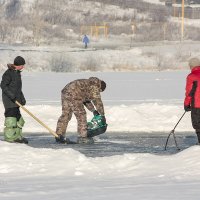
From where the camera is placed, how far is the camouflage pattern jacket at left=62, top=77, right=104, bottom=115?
14336 millimetres

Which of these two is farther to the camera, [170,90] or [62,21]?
[62,21]

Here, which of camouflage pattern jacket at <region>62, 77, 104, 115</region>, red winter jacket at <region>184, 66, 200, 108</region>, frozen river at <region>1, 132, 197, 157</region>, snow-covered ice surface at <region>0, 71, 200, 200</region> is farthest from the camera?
camouflage pattern jacket at <region>62, 77, 104, 115</region>

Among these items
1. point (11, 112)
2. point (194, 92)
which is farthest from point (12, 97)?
point (194, 92)

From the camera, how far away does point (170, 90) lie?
98.0 feet

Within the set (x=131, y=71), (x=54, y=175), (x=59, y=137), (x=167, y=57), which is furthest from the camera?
(x=167, y=57)

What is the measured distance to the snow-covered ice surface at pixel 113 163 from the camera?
8.22 m

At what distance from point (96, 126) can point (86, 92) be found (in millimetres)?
642

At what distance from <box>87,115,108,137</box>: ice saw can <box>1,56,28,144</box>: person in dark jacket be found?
1261mm

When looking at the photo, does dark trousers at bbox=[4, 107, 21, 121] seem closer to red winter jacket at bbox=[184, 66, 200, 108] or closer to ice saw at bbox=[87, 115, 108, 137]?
ice saw at bbox=[87, 115, 108, 137]

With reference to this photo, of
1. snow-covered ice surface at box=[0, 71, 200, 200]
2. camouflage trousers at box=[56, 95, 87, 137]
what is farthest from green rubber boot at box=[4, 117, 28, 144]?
camouflage trousers at box=[56, 95, 87, 137]

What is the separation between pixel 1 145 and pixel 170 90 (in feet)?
61.4

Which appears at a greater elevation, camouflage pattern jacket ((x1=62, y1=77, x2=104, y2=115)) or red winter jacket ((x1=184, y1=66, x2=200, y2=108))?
red winter jacket ((x1=184, y1=66, x2=200, y2=108))

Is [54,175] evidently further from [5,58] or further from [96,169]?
[5,58]

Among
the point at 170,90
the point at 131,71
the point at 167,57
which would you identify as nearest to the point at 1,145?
the point at 170,90
